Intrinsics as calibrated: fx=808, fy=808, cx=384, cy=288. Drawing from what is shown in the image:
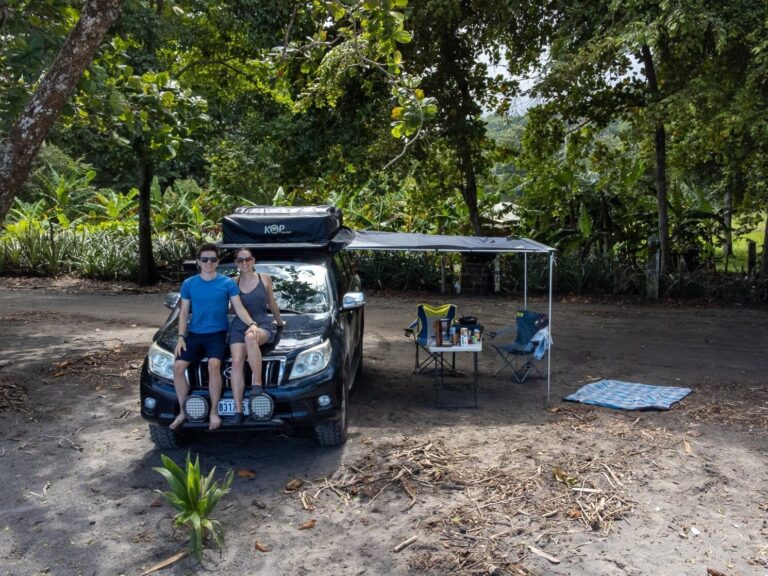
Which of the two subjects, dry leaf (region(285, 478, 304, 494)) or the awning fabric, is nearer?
dry leaf (region(285, 478, 304, 494))

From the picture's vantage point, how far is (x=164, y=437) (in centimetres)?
712

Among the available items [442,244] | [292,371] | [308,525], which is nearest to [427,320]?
[442,244]

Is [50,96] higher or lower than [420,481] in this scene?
higher

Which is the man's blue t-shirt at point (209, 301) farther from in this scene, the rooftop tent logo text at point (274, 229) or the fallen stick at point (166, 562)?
the fallen stick at point (166, 562)

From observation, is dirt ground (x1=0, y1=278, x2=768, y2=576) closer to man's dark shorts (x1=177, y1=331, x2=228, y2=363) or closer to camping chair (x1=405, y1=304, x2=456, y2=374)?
camping chair (x1=405, y1=304, x2=456, y2=374)

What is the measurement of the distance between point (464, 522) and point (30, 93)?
279 inches

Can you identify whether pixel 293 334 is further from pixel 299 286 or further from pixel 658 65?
pixel 658 65

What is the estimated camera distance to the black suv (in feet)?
22.0

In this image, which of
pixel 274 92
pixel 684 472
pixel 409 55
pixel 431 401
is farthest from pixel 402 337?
pixel 274 92

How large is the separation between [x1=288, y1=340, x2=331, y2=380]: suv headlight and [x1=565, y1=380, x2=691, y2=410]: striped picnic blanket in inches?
130

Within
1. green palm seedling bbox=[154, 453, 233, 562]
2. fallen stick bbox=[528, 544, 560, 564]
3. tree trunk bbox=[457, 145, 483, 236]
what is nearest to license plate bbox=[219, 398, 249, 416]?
green palm seedling bbox=[154, 453, 233, 562]

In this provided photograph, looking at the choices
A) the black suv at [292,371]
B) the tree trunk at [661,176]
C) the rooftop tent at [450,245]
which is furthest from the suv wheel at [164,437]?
the tree trunk at [661,176]

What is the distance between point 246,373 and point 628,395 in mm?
4500

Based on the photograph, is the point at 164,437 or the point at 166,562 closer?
the point at 166,562
